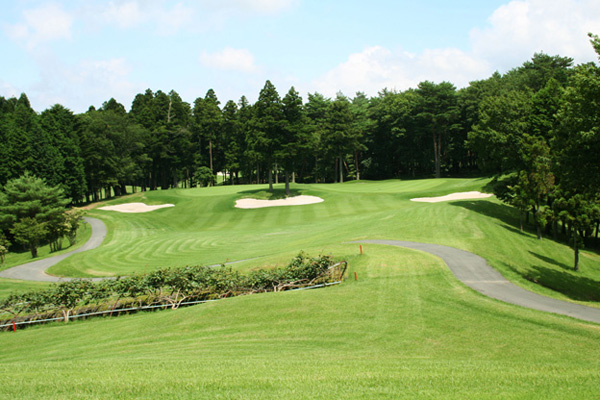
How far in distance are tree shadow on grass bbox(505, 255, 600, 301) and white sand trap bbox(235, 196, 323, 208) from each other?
29904 millimetres

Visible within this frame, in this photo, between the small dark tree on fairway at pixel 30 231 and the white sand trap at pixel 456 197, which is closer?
the small dark tree on fairway at pixel 30 231

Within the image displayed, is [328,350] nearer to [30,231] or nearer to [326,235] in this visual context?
[326,235]

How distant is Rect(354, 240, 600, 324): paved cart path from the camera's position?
1409 cm

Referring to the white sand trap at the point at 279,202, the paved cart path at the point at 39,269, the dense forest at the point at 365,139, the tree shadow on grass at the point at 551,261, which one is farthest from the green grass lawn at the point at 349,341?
the white sand trap at the point at 279,202

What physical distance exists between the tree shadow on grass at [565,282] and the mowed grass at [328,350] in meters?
5.86

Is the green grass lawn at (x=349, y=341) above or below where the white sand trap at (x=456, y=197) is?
below

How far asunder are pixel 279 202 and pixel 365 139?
1781 inches

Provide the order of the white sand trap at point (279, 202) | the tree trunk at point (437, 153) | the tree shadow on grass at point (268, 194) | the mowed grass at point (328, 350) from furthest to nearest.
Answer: the tree trunk at point (437, 153) → the tree shadow on grass at point (268, 194) → the white sand trap at point (279, 202) → the mowed grass at point (328, 350)

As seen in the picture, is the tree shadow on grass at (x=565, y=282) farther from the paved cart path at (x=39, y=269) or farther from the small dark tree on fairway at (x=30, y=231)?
the small dark tree on fairway at (x=30, y=231)

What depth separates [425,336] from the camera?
1103 cm

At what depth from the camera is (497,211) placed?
37188 mm

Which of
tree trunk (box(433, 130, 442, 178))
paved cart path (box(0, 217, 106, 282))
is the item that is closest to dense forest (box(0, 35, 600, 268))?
tree trunk (box(433, 130, 442, 178))

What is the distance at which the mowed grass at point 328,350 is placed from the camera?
6457 mm

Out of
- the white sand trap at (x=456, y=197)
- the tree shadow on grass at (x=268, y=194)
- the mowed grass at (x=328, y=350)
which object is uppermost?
the tree shadow on grass at (x=268, y=194)
